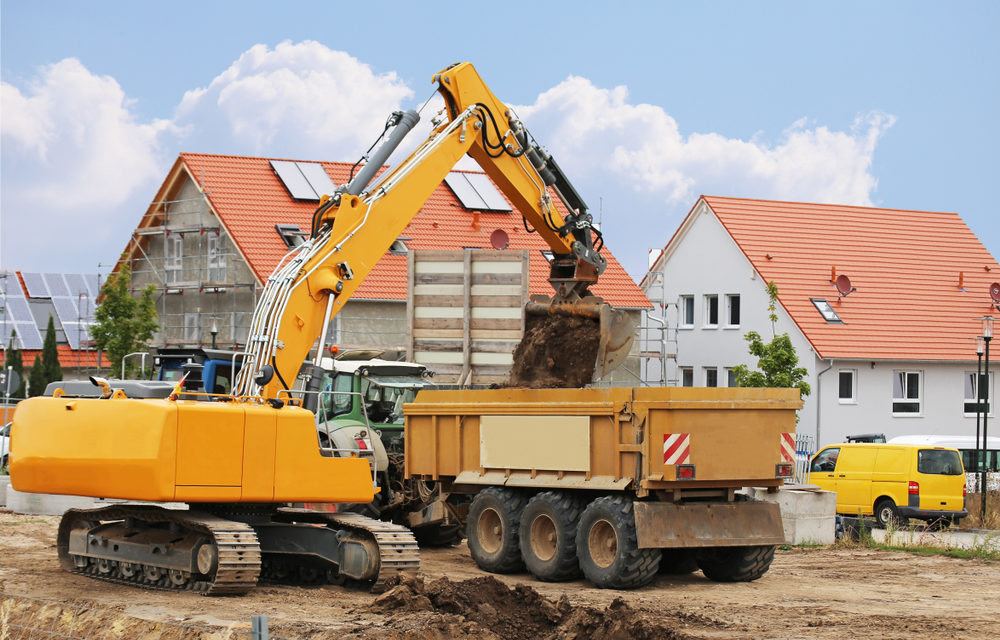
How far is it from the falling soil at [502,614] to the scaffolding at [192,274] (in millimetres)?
26092

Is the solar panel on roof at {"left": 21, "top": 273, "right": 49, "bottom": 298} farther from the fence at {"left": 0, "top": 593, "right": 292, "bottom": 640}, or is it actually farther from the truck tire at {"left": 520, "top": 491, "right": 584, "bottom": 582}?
the fence at {"left": 0, "top": 593, "right": 292, "bottom": 640}

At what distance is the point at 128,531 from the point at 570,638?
5635 mm

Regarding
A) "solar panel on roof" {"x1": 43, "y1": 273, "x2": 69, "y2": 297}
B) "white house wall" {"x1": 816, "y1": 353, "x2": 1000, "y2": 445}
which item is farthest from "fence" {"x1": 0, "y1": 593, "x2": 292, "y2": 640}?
"solar panel on roof" {"x1": 43, "y1": 273, "x2": 69, "y2": 297}

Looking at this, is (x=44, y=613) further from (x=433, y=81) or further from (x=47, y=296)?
(x=47, y=296)

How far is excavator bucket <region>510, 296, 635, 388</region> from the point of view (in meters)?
16.9

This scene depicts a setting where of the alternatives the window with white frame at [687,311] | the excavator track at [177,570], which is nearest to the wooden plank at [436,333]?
the excavator track at [177,570]

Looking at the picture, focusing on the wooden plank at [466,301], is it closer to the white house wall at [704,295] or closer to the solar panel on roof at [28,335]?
the white house wall at [704,295]

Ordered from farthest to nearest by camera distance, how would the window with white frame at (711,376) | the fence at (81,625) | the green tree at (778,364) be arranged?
the window with white frame at (711,376)
the green tree at (778,364)
the fence at (81,625)

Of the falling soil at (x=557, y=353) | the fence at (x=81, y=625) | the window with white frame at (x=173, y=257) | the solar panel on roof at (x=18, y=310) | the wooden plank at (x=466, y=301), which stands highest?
the window with white frame at (x=173, y=257)

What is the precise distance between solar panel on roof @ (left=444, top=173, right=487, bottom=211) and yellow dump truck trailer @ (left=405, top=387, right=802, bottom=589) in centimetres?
2590

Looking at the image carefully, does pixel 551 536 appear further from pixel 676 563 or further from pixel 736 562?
pixel 736 562

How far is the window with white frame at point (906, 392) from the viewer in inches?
1581

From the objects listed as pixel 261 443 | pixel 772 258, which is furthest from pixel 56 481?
pixel 772 258

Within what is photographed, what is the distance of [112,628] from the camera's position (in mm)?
11312
